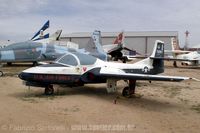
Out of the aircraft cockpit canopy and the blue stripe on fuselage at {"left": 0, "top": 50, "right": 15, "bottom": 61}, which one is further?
the blue stripe on fuselage at {"left": 0, "top": 50, "right": 15, "bottom": 61}

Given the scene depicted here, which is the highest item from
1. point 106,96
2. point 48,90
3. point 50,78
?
point 50,78

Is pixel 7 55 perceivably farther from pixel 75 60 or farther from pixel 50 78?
pixel 50 78

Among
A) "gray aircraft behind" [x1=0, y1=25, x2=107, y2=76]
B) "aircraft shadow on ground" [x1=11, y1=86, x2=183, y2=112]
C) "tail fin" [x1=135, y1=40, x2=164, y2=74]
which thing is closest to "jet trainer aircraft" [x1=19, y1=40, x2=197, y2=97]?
"aircraft shadow on ground" [x1=11, y1=86, x2=183, y2=112]

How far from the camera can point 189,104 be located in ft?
30.2

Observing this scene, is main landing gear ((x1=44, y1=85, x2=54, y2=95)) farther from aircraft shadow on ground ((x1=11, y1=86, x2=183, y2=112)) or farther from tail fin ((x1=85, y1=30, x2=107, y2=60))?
tail fin ((x1=85, y1=30, x2=107, y2=60))

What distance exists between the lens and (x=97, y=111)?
7922mm

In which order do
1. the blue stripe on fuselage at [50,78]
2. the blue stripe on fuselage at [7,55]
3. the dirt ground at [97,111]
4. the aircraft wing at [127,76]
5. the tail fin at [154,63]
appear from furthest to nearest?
the blue stripe on fuselage at [7,55] < the tail fin at [154,63] < the blue stripe on fuselage at [50,78] < the aircraft wing at [127,76] < the dirt ground at [97,111]

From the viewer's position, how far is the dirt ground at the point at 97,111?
6.35m

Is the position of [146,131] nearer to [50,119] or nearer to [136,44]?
[50,119]

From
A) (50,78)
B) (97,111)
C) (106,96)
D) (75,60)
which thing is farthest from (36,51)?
(97,111)

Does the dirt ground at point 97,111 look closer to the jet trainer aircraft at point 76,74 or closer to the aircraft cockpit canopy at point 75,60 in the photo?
the jet trainer aircraft at point 76,74

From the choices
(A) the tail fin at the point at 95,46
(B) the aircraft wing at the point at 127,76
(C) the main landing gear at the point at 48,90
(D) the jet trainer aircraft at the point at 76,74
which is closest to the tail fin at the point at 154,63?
(D) the jet trainer aircraft at the point at 76,74

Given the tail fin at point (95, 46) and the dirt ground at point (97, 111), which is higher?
the tail fin at point (95, 46)

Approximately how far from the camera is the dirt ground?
250 inches
